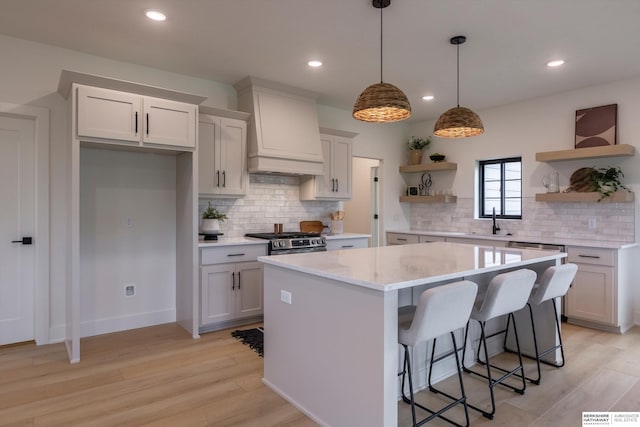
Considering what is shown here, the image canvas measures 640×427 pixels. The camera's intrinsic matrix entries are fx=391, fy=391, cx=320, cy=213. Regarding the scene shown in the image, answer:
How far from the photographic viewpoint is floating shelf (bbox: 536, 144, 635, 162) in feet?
13.5

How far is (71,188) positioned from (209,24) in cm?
173

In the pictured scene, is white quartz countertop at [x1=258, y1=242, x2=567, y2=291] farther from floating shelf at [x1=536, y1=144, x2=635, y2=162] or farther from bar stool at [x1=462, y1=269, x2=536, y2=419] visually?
floating shelf at [x1=536, y1=144, x2=635, y2=162]

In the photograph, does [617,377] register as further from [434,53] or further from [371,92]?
[434,53]

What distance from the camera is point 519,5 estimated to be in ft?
9.09

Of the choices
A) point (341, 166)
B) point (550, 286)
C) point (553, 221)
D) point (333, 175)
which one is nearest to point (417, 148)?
point (341, 166)

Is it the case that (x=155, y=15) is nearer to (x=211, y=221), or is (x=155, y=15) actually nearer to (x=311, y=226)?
(x=211, y=221)

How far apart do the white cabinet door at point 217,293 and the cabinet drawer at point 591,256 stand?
11.8ft

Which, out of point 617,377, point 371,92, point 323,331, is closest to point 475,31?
point 371,92

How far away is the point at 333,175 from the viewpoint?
5.20 meters

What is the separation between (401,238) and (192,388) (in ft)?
13.1

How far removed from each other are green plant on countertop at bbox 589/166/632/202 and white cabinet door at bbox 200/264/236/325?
4.01 metres

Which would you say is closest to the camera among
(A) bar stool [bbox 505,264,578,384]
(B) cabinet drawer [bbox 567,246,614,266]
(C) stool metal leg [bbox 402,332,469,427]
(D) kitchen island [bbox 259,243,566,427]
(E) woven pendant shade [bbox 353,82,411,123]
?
(D) kitchen island [bbox 259,243,566,427]

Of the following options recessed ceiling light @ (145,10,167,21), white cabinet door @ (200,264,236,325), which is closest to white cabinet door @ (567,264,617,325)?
white cabinet door @ (200,264,236,325)

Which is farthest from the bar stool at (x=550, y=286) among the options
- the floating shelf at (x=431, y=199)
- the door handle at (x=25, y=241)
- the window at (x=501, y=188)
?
the door handle at (x=25, y=241)
